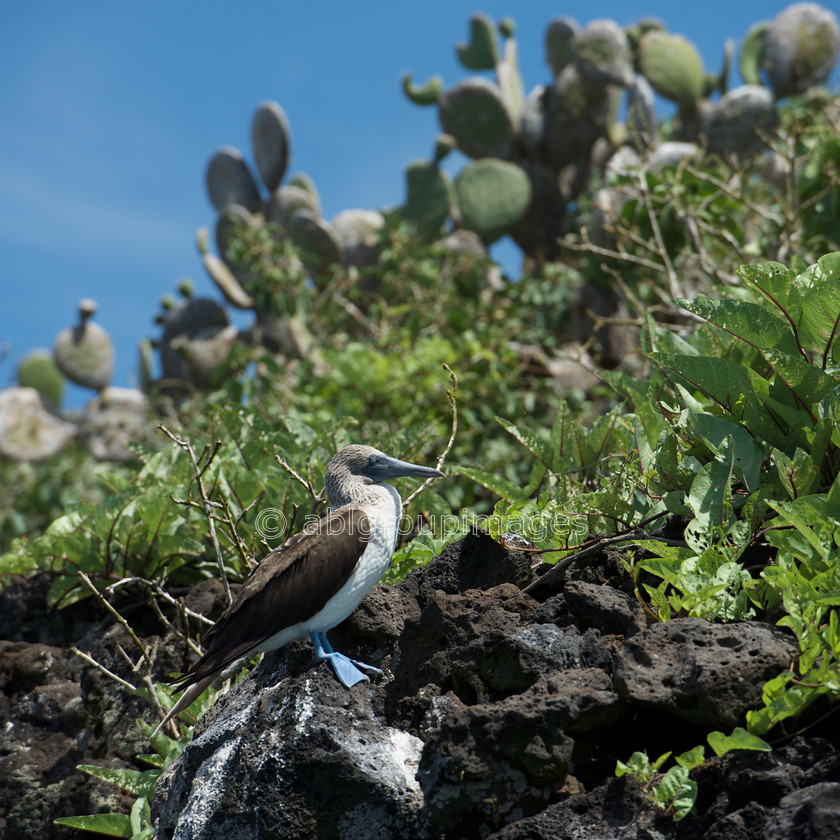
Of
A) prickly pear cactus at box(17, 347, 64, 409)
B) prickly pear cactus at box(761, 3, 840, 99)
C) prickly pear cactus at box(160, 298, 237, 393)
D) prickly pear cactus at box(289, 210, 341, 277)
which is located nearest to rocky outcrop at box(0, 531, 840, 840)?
prickly pear cactus at box(289, 210, 341, 277)

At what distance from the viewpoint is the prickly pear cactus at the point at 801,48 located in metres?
11.3

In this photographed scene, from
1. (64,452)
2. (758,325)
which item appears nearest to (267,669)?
(758,325)

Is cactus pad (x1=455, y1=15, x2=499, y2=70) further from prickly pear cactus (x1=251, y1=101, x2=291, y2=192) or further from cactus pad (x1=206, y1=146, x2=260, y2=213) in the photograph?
cactus pad (x1=206, y1=146, x2=260, y2=213)

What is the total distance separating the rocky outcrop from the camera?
2.16 metres

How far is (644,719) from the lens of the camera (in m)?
2.45

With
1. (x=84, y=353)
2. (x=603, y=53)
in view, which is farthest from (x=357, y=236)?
(x=84, y=353)

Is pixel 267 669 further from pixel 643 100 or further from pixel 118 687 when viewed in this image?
pixel 643 100

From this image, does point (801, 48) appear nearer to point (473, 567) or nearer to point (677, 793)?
point (473, 567)

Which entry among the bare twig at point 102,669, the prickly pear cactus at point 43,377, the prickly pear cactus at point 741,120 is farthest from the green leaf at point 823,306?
the prickly pear cactus at point 43,377

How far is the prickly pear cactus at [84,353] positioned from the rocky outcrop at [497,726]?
43.9 ft

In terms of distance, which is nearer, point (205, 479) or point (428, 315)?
point (205, 479)

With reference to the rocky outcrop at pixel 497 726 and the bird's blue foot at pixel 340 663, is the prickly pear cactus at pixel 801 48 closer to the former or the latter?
the rocky outcrop at pixel 497 726

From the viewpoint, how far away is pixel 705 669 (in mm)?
2230

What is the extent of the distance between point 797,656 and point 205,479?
10.6 ft
